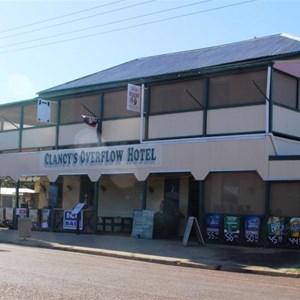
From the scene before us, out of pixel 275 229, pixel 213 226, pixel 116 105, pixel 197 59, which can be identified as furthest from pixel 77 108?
pixel 275 229

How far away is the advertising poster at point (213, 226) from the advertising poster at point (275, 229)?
2041 mm

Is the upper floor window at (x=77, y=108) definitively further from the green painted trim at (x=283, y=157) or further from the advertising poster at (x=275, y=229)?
the advertising poster at (x=275, y=229)

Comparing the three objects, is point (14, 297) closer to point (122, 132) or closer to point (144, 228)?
point (144, 228)

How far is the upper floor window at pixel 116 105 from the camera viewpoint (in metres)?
23.9

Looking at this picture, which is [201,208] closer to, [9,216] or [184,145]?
[184,145]

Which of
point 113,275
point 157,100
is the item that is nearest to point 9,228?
point 157,100

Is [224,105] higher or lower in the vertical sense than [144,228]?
higher

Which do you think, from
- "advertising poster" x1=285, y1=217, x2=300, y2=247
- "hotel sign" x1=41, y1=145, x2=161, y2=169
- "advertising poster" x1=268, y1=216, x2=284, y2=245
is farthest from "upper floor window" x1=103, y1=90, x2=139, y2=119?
"advertising poster" x1=285, y1=217, x2=300, y2=247

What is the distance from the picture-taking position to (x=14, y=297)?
8.52 metres

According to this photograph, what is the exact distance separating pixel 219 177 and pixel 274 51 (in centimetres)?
557

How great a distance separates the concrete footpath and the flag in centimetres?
509

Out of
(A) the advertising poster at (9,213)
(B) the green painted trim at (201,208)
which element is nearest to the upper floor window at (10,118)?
(A) the advertising poster at (9,213)

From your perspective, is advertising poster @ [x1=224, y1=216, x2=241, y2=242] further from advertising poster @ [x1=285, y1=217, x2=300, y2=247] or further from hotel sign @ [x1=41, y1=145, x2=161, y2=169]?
hotel sign @ [x1=41, y1=145, x2=161, y2=169]

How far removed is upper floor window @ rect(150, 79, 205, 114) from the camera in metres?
21.2
